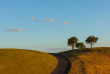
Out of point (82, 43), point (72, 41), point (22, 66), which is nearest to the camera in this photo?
point (22, 66)

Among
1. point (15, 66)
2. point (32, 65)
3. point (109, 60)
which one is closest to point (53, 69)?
point (32, 65)

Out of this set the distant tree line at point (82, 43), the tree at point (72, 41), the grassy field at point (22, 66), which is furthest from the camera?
the tree at point (72, 41)

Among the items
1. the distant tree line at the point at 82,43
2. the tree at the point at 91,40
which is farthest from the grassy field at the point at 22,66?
the tree at the point at 91,40

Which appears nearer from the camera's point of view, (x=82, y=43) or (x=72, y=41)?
(x=82, y=43)

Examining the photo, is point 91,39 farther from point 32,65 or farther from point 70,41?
point 32,65

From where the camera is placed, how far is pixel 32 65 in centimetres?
4378

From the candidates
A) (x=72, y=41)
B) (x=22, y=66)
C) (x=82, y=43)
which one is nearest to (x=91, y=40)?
(x=82, y=43)

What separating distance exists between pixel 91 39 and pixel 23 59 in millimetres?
48132

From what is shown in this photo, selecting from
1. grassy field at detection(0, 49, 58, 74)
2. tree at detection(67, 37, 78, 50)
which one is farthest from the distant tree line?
grassy field at detection(0, 49, 58, 74)

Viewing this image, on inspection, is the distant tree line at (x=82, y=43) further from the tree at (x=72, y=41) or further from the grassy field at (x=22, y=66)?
the grassy field at (x=22, y=66)

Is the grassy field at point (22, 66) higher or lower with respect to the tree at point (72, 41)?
Result: lower

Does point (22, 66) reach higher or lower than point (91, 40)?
lower

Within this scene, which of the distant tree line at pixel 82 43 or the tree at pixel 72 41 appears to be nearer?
the distant tree line at pixel 82 43

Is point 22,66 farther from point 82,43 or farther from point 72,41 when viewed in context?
point 72,41
